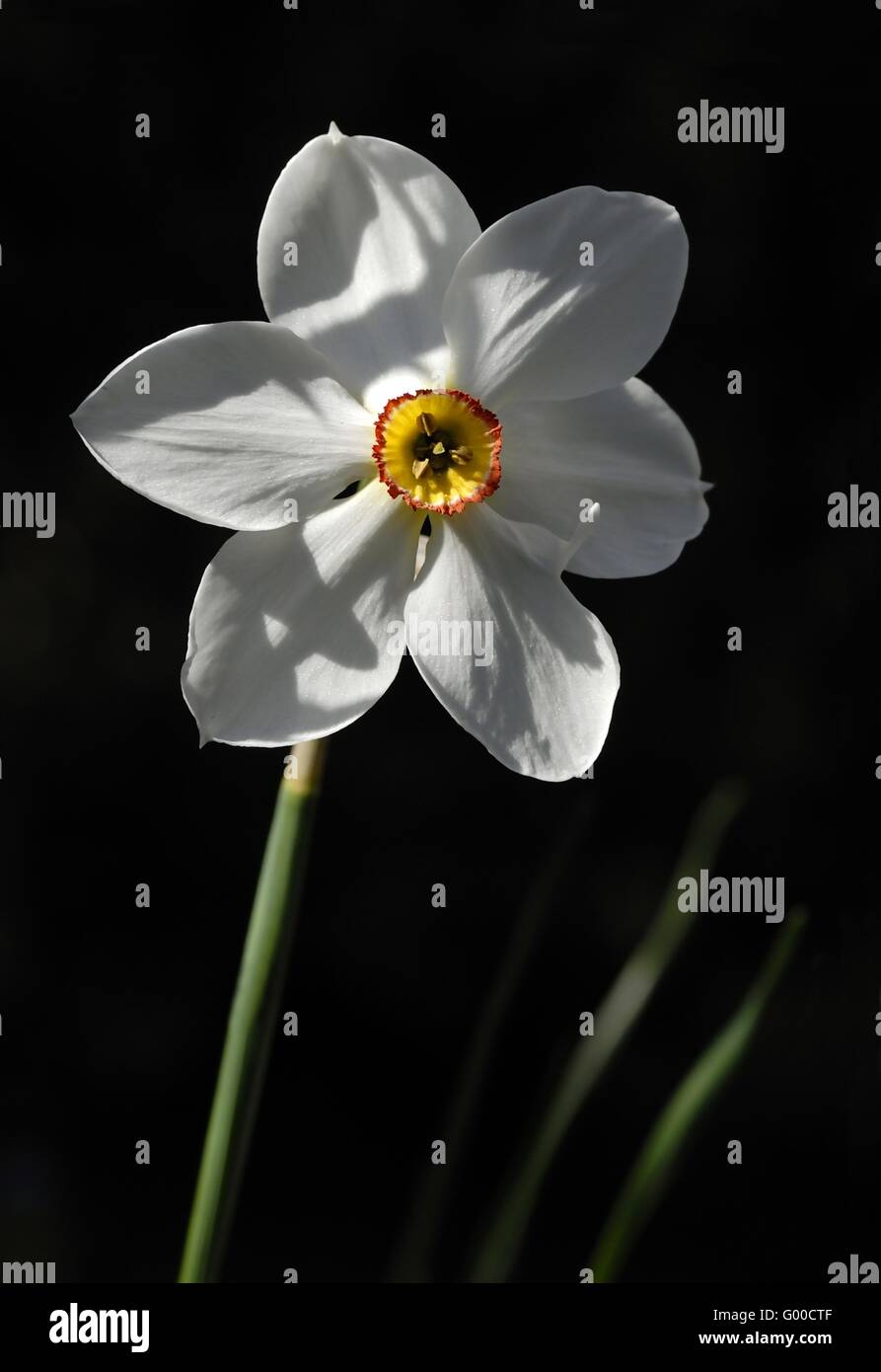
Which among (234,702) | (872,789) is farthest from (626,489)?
(872,789)

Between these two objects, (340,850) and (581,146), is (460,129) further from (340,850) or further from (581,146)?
(340,850)

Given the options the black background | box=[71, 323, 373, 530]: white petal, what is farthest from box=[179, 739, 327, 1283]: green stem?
the black background

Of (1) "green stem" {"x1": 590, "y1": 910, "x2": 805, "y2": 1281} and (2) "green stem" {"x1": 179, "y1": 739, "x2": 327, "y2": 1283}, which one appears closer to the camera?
(2) "green stem" {"x1": 179, "y1": 739, "x2": 327, "y2": 1283}

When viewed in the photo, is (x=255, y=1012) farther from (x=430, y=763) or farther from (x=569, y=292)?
(x=430, y=763)

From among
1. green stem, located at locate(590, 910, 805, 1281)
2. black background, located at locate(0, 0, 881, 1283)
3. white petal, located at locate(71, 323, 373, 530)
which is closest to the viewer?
white petal, located at locate(71, 323, 373, 530)

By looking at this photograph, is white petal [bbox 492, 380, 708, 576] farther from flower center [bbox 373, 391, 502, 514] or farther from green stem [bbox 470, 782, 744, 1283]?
green stem [bbox 470, 782, 744, 1283]

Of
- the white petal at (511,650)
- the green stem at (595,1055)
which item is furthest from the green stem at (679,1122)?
the white petal at (511,650)

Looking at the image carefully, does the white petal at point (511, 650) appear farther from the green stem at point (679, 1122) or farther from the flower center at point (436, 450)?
the green stem at point (679, 1122)
